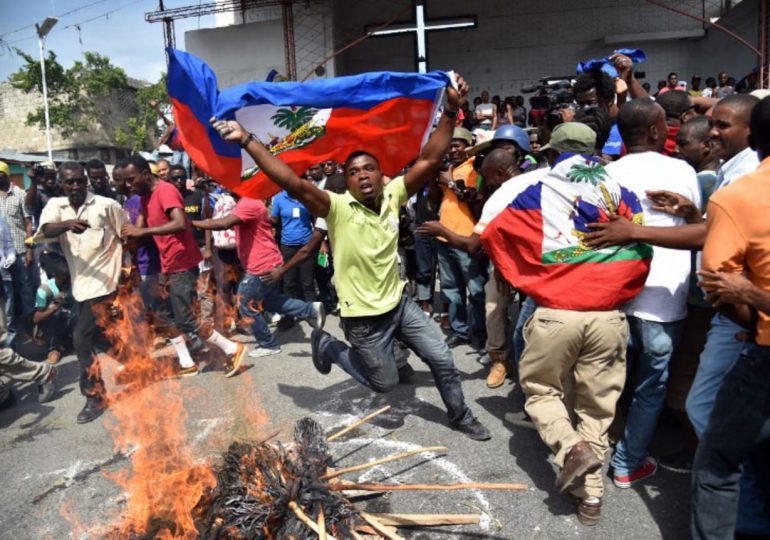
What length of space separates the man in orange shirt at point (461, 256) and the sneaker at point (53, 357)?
183 inches

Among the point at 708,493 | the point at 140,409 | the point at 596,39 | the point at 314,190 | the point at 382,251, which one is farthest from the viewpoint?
the point at 596,39

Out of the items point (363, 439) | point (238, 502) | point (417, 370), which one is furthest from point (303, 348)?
point (238, 502)

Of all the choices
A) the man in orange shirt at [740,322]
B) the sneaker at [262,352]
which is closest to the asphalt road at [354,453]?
the sneaker at [262,352]

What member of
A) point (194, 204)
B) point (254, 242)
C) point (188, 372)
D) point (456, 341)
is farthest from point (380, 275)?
point (194, 204)

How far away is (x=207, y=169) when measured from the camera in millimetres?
4477

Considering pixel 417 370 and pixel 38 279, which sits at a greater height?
pixel 38 279

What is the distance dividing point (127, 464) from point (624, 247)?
3.59m

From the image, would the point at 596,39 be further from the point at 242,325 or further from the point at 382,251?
the point at 382,251

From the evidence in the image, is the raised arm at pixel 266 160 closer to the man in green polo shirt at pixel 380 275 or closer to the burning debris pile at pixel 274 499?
the man in green polo shirt at pixel 380 275

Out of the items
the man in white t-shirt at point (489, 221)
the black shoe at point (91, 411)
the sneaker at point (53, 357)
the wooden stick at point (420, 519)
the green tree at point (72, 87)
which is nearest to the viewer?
the wooden stick at point (420, 519)

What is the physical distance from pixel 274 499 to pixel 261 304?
370 centimetres

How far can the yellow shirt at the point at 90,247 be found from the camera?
16.3 ft

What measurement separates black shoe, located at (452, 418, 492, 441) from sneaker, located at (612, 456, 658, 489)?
2.96 feet

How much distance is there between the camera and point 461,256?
5.77m
